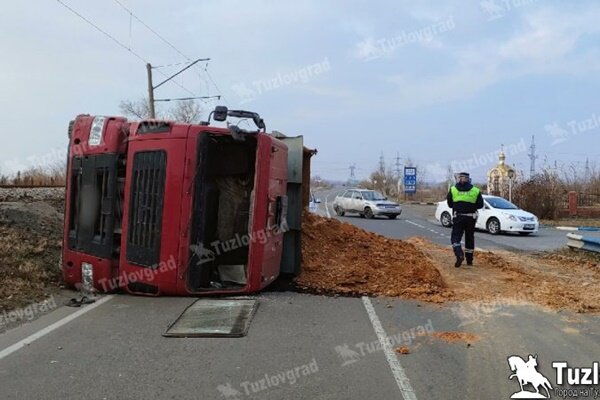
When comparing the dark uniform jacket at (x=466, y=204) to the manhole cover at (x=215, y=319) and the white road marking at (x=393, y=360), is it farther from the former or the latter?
the manhole cover at (x=215, y=319)

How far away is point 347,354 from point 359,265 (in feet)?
14.0

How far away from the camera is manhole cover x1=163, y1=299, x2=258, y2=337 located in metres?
6.06

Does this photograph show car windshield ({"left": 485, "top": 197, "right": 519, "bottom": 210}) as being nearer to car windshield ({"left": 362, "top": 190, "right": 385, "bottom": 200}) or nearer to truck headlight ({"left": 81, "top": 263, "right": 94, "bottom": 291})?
car windshield ({"left": 362, "top": 190, "right": 385, "bottom": 200})

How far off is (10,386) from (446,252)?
32.7 feet

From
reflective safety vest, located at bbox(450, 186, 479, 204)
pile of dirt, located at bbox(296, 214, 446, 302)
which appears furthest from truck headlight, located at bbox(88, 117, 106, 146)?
reflective safety vest, located at bbox(450, 186, 479, 204)

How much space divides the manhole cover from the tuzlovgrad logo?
8.78 ft

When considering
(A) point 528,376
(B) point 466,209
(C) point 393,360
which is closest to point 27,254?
(C) point 393,360

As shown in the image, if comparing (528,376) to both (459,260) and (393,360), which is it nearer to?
(393,360)

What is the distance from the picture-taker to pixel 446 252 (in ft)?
42.3

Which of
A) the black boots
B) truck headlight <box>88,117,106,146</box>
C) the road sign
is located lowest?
the black boots

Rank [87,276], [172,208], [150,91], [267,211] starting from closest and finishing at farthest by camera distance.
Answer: [172,208] → [267,211] → [87,276] → [150,91]

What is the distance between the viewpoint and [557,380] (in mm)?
4840

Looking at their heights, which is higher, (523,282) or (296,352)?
(523,282)

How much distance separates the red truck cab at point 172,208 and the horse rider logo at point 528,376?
3.67 metres
